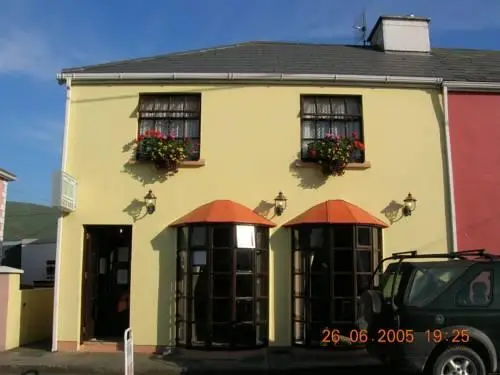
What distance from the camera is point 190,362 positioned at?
→ 1030cm

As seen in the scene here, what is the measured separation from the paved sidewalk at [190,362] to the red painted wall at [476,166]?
3.52 meters

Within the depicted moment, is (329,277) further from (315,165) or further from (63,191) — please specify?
(63,191)

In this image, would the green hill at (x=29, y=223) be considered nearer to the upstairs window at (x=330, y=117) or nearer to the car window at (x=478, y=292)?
the upstairs window at (x=330, y=117)

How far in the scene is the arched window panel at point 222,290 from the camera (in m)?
11.0

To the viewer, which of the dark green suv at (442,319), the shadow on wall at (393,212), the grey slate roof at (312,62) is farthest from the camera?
the grey slate roof at (312,62)

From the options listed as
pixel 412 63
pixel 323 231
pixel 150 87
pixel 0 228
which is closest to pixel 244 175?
pixel 323 231

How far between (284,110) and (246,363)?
518 cm

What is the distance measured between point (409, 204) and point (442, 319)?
14.6ft

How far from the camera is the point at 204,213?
11.3 metres

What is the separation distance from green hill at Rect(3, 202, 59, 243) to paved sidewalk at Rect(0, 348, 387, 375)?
1741 cm

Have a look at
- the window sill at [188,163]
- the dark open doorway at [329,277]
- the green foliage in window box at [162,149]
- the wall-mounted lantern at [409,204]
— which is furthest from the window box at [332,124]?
the green foliage in window box at [162,149]

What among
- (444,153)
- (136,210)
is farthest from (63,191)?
(444,153)

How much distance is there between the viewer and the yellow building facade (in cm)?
1150

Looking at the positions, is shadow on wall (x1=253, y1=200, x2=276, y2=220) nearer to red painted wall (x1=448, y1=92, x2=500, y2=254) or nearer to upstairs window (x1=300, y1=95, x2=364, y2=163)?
upstairs window (x1=300, y1=95, x2=364, y2=163)
